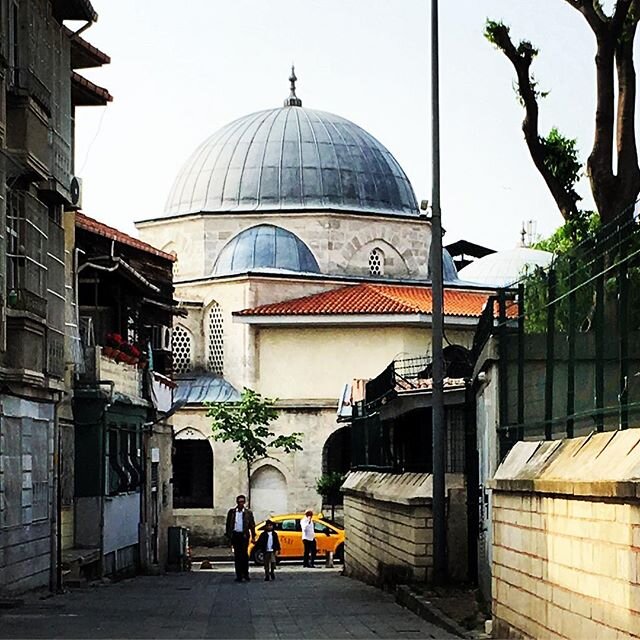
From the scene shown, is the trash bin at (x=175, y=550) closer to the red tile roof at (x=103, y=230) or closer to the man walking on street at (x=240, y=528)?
the red tile roof at (x=103, y=230)

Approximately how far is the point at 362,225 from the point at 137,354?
117 ft

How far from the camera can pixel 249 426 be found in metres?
63.3

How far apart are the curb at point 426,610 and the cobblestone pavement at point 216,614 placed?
0.35 feet

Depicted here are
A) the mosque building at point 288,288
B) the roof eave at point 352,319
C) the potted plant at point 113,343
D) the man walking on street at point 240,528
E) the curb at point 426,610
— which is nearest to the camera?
the curb at point 426,610

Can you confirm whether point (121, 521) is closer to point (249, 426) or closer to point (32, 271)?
point (32, 271)

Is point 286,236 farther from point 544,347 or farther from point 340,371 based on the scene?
point 544,347

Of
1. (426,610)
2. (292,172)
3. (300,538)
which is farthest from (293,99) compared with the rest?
(426,610)

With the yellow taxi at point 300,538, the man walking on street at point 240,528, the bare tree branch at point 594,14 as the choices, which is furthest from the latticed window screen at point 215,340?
the bare tree branch at point 594,14

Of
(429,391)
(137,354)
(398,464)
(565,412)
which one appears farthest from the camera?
(137,354)

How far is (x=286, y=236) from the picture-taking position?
7031 centimetres

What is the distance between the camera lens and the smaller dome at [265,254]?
227 feet

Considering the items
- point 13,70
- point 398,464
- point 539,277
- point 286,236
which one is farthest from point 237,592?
point 286,236

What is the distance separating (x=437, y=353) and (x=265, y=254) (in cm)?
4611

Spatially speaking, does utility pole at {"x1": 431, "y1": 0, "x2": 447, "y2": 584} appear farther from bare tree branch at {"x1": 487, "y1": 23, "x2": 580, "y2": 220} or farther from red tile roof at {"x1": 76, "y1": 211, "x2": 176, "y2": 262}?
red tile roof at {"x1": 76, "y1": 211, "x2": 176, "y2": 262}
